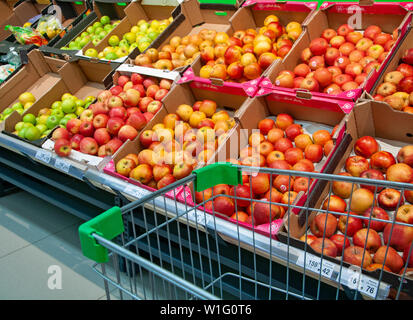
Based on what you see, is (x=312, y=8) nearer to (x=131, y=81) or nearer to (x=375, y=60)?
(x=375, y=60)

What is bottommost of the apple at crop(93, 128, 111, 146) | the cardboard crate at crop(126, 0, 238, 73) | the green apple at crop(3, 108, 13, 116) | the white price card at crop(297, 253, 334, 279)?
the white price card at crop(297, 253, 334, 279)

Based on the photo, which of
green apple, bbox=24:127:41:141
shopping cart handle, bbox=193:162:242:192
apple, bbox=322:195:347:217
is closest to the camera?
shopping cart handle, bbox=193:162:242:192

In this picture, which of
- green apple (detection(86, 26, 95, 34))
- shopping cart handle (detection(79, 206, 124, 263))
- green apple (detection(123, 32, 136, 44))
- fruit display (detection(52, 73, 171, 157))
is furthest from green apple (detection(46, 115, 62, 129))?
shopping cart handle (detection(79, 206, 124, 263))

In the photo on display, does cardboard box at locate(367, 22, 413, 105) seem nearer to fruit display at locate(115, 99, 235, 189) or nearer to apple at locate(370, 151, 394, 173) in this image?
apple at locate(370, 151, 394, 173)

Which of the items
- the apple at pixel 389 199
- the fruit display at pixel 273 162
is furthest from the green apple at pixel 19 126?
the apple at pixel 389 199

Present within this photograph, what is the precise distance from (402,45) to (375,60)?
0.59 ft

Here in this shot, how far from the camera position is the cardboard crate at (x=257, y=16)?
8.34ft

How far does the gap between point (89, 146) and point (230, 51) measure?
3.94 ft

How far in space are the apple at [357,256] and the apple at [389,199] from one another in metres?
0.29

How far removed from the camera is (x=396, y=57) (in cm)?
218

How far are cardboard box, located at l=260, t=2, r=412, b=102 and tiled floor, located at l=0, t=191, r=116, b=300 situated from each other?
173 centimetres

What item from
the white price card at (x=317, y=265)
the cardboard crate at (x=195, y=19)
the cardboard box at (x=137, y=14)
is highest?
the cardboard box at (x=137, y=14)

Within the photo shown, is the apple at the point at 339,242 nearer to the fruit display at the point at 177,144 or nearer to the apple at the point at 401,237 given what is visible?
the apple at the point at 401,237

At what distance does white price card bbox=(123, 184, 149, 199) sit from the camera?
1944 mm
